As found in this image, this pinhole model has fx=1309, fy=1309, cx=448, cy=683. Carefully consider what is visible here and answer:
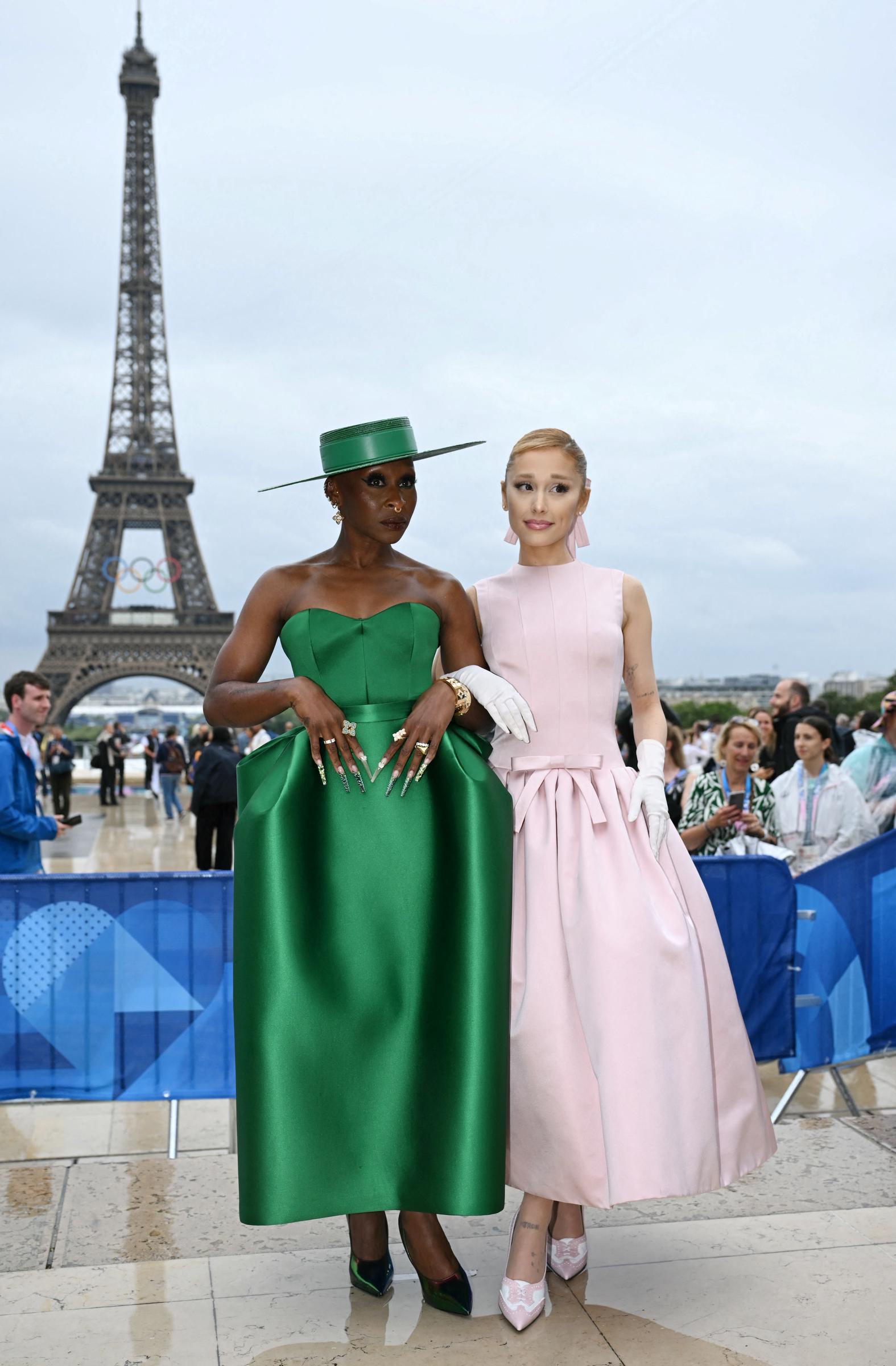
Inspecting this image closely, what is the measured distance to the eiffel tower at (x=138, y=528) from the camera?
51.8 meters

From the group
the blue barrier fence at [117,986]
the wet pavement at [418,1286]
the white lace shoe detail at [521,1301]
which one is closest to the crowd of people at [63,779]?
the blue barrier fence at [117,986]

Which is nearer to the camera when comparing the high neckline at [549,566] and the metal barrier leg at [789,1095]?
the high neckline at [549,566]

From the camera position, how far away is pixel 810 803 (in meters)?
5.99

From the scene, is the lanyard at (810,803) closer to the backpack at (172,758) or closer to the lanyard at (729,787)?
the lanyard at (729,787)

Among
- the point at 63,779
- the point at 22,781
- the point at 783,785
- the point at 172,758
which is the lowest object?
the point at 63,779

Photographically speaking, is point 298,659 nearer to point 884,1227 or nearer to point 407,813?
point 407,813

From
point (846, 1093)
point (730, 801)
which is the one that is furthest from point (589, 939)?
point (730, 801)

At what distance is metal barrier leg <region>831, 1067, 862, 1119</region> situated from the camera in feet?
15.3

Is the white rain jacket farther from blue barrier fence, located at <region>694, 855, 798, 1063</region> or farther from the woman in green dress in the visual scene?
the woman in green dress

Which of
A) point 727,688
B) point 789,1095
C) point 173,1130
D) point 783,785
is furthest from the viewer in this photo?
point 727,688

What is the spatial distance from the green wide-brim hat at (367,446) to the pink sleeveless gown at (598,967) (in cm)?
48

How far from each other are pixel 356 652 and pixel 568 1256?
5.19ft

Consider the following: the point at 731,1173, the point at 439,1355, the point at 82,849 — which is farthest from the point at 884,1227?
the point at 82,849

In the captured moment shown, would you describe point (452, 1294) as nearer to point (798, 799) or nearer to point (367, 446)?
point (367, 446)
